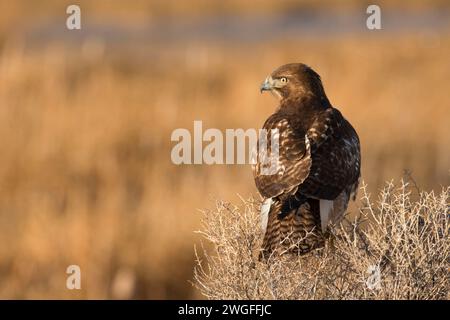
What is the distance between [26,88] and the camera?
14.4m

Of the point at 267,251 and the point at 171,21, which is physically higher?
the point at 171,21

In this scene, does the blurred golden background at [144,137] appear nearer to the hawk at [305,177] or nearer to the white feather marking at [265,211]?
the hawk at [305,177]

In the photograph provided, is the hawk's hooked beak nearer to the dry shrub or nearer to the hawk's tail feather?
the hawk's tail feather

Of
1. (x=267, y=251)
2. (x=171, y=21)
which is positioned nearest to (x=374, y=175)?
(x=267, y=251)

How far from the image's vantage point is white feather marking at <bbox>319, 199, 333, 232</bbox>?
18.4 ft

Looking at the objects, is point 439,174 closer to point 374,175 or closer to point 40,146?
point 374,175

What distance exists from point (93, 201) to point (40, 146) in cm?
141

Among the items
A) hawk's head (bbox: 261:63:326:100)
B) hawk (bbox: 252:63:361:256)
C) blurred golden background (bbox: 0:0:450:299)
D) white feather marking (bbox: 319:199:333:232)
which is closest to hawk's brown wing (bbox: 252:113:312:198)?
hawk (bbox: 252:63:361:256)

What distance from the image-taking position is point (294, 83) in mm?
6445

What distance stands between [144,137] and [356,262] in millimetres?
9054

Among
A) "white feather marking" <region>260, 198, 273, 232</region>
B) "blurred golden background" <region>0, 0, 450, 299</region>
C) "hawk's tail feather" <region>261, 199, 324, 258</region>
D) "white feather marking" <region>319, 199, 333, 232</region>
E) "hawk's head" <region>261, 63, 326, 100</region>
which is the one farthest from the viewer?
"blurred golden background" <region>0, 0, 450, 299</region>

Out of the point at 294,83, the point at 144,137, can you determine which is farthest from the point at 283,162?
the point at 144,137

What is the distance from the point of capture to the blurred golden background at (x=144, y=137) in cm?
1117

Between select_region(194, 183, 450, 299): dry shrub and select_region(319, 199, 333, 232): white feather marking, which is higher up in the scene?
select_region(319, 199, 333, 232): white feather marking
